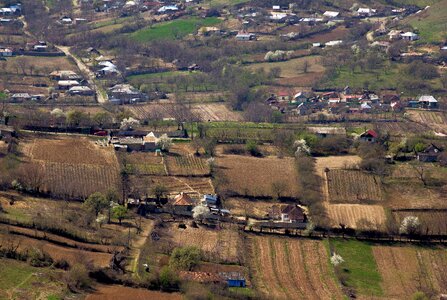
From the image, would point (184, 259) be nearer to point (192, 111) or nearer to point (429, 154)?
point (429, 154)

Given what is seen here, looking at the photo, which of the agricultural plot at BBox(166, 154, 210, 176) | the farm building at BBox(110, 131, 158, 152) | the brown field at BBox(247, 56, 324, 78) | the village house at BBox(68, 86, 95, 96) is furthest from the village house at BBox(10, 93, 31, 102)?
the brown field at BBox(247, 56, 324, 78)

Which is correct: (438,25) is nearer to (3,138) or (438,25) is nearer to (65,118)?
(65,118)

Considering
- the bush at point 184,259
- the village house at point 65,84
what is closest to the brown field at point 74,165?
the bush at point 184,259

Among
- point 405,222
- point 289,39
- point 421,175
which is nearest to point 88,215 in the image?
point 405,222

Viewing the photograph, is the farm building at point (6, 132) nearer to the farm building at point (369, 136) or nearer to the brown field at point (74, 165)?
the brown field at point (74, 165)

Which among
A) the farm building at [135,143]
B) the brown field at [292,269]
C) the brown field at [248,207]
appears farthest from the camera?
the farm building at [135,143]

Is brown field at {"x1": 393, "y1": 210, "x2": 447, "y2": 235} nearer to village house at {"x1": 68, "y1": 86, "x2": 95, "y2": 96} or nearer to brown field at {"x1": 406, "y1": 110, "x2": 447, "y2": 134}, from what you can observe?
brown field at {"x1": 406, "y1": 110, "x2": 447, "y2": 134}

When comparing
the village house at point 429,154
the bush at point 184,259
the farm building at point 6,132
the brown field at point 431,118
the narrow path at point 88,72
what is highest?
the bush at point 184,259
